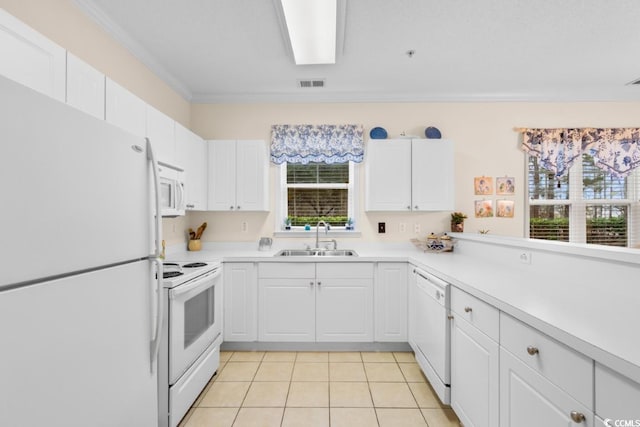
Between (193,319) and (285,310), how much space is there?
0.93 m

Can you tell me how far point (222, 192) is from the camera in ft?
10.6

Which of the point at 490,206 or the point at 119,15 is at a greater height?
the point at 119,15

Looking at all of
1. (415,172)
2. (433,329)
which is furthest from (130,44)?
(433,329)

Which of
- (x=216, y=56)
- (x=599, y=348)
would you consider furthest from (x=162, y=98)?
(x=599, y=348)

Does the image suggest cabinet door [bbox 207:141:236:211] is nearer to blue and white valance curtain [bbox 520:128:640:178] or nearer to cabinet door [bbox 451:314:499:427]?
cabinet door [bbox 451:314:499:427]

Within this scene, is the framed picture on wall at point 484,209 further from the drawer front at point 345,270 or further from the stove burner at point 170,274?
the stove burner at point 170,274

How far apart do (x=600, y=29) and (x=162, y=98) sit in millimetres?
3733

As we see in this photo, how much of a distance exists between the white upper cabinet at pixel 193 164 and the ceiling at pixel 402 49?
673 mm

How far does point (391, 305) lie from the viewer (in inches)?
113

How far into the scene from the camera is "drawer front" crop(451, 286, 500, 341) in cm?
142

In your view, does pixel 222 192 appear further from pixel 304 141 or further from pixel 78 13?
pixel 78 13

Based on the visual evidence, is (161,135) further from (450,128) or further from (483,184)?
(483,184)

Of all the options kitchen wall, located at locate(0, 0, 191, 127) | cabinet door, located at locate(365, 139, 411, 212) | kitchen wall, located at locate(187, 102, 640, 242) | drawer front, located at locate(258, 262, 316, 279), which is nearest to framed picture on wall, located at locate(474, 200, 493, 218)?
kitchen wall, located at locate(187, 102, 640, 242)

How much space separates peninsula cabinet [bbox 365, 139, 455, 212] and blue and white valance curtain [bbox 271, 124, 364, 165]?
328 millimetres
